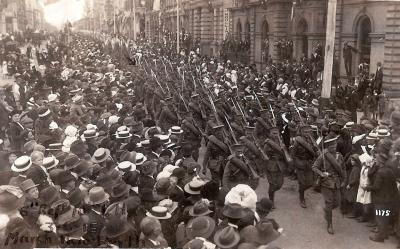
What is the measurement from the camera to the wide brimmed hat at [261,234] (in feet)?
17.6

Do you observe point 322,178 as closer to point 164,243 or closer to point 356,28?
point 164,243

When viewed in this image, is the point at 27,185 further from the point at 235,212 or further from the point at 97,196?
the point at 235,212

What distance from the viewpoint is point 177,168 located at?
7461 mm

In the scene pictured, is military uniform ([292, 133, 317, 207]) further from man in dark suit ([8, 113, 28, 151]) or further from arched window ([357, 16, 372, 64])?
arched window ([357, 16, 372, 64])

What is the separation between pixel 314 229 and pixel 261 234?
407cm

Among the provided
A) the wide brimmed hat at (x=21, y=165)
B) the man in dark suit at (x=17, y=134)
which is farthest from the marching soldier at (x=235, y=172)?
the man in dark suit at (x=17, y=134)

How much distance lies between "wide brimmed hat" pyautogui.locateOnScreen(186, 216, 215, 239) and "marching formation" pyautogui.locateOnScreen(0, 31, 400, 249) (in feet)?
0.04

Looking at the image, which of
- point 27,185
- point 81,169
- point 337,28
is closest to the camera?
point 27,185

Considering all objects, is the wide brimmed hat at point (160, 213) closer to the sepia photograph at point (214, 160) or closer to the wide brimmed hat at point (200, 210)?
the sepia photograph at point (214, 160)

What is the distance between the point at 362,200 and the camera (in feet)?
29.2

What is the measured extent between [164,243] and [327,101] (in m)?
9.59

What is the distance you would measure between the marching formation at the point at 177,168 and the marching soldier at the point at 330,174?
0.03 metres

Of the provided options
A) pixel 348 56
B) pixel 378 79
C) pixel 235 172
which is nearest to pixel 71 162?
pixel 235 172

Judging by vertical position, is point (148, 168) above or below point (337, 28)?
below
